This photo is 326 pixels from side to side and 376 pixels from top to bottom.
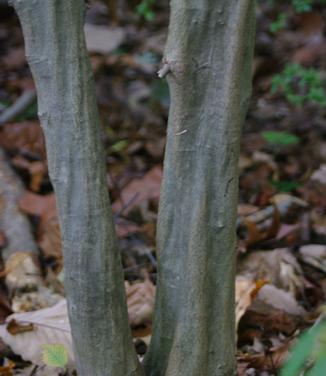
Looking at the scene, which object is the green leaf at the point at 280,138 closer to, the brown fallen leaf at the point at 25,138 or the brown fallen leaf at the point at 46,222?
the brown fallen leaf at the point at 25,138

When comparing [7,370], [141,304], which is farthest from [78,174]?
[141,304]

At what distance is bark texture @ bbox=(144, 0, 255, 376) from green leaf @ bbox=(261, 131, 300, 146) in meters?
2.61

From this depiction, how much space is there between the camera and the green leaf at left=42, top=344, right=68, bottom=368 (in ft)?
6.60

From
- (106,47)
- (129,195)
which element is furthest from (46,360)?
(106,47)

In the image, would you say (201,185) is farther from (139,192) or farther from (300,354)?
(139,192)

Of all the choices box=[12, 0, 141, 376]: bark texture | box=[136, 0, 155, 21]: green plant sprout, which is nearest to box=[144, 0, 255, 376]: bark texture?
box=[12, 0, 141, 376]: bark texture

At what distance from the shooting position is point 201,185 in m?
1.76

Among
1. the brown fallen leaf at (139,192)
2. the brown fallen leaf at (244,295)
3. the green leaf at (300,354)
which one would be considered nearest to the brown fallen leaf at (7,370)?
the brown fallen leaf at (244,295)

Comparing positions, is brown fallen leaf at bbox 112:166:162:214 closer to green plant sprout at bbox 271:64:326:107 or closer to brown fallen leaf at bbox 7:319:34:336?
brown fallen leaf at bbox 7:319:34:336

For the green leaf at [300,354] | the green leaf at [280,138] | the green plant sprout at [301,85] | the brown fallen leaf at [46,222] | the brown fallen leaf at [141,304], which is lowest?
the brown fallen leaf at [141,304]

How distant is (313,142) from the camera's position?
4656 millimetres

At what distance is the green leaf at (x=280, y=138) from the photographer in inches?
173

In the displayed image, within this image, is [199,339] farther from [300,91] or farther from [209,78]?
[300,91]

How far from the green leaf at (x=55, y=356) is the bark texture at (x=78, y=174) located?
0.22 meters
